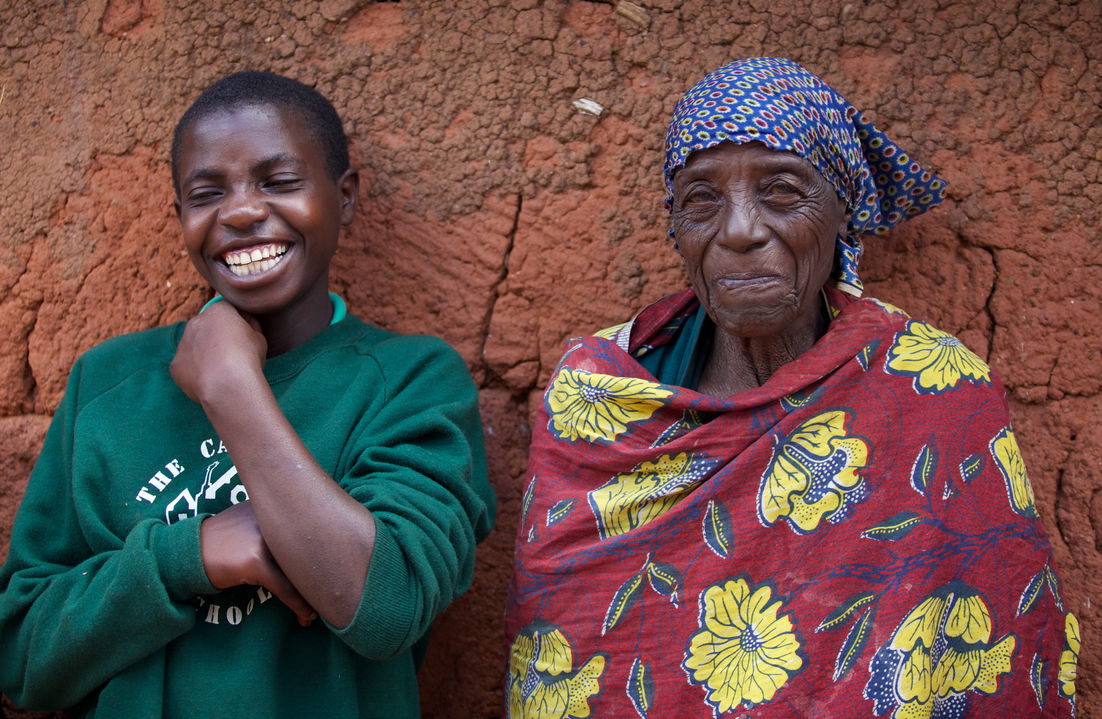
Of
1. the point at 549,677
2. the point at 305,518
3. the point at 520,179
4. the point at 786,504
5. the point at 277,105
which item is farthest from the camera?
the point at 520,179

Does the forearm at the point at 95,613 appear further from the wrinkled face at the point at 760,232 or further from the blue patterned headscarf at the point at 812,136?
the blue patterned headscarf at the point at 812,136

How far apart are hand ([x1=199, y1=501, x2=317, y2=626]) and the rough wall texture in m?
0.82

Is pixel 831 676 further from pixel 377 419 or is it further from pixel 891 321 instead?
pixel 377 419

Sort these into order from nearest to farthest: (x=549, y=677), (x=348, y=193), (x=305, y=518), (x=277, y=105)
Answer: (x=305, y=518)
(x=549, y=677)
(x=277, y=105)
(x=348, y=193)

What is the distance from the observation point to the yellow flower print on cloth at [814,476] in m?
1.97

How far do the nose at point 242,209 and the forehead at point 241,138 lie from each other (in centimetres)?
7

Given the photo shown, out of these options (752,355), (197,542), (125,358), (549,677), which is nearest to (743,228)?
(752,355)

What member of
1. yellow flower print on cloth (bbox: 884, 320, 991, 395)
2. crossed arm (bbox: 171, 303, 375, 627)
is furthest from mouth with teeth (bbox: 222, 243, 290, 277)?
yellow flower print on cloth (bbox: 884, 320, 991, 395)

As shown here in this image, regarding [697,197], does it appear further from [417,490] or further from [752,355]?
[417,490]

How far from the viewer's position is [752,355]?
226 cm

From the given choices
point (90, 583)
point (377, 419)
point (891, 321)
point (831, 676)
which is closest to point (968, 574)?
point (831, 676)

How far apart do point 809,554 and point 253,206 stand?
133cm

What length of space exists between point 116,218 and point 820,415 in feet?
6.21

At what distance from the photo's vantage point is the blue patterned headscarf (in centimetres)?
202
